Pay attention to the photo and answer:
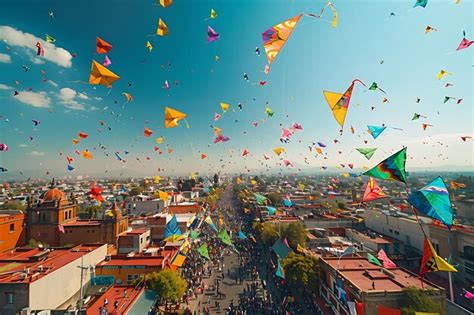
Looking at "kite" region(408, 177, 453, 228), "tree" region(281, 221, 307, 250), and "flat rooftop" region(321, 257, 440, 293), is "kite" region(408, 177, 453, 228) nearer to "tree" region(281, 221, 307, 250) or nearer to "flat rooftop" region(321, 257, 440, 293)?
"flat rooftop" region(321, 257, 440, 293)

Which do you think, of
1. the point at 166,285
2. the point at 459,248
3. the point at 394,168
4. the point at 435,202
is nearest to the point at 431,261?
the point at 435,202

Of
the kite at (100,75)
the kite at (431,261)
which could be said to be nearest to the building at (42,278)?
the kite at (100,75)

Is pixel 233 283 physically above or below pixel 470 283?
below

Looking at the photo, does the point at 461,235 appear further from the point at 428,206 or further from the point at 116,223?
the point at 116,223

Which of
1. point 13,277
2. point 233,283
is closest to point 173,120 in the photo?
point 13,277

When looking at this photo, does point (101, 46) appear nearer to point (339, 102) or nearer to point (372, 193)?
point (339, 102)

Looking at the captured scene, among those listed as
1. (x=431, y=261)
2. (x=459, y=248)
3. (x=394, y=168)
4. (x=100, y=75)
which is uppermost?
(x=100, y=75)
